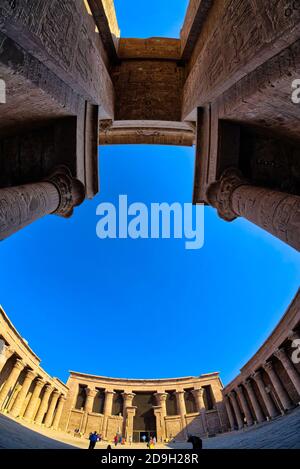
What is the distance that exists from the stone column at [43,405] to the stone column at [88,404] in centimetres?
415

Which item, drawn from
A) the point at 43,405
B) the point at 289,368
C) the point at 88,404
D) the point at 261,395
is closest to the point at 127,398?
the point at 88,404

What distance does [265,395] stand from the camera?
16.9m

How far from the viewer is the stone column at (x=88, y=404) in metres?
22.5

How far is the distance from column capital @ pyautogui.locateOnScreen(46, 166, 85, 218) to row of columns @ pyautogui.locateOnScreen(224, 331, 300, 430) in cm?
1425

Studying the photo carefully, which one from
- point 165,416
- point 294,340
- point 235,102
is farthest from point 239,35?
point 165,416

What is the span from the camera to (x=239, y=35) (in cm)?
459

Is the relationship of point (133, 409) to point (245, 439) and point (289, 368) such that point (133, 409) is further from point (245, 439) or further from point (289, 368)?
point (245, 439)

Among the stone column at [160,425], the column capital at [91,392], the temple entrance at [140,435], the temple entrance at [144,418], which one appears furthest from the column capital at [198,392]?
the column capital at [91,392]

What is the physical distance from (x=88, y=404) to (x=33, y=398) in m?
6.66

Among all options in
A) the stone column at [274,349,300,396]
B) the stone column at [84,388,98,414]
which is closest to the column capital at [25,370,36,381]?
the stone column at [84,388,98,414]

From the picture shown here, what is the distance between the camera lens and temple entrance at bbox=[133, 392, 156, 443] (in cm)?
2320

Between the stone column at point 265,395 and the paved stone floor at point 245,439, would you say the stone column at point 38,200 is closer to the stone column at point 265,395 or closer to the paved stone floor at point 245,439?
the paved stone floor at point 245,439

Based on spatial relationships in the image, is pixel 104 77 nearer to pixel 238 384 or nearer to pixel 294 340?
pixel 294 340

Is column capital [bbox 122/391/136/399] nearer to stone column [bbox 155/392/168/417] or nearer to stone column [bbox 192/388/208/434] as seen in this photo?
stone column [bbox 155/392/168/417]
